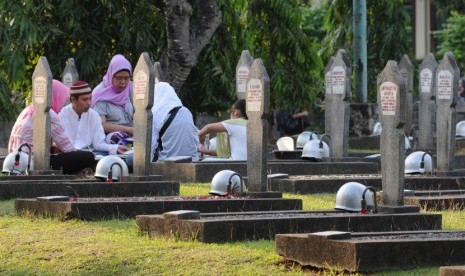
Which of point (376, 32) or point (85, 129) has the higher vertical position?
point (376, 32)

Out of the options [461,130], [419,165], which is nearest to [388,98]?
[419,165]

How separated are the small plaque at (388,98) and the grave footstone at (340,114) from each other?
888 centimetres

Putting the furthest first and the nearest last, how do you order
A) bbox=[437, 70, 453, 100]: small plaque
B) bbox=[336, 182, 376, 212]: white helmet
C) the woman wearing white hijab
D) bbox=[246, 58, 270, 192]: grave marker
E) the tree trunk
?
1. the tree trunk
2. the woman wearing white hijab
3. bbox=[437, 70, 453, 100]: small plaque
4. bbox=[246, 58, 270, 192]: grave marker
5. bbox=[336, 182, 376, 212]: white helmet

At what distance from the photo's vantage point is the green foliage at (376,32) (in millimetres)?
39812

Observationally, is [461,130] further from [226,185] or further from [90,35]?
[226,185]

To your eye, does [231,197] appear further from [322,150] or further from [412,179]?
[322,150]

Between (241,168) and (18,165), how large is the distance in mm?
2860

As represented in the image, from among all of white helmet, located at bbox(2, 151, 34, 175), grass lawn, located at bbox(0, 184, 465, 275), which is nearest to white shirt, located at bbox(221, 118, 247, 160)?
white helmet, located at bbox(2, 151, 34, 175)

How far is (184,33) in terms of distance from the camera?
31.6 m

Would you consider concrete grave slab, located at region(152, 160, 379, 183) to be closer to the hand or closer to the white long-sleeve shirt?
the hand

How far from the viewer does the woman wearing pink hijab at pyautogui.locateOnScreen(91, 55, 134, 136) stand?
941 inches

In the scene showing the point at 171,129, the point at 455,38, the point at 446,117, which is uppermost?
the point at 455,38

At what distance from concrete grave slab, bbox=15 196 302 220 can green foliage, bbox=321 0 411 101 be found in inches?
918

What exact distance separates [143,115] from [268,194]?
7.95 feet
